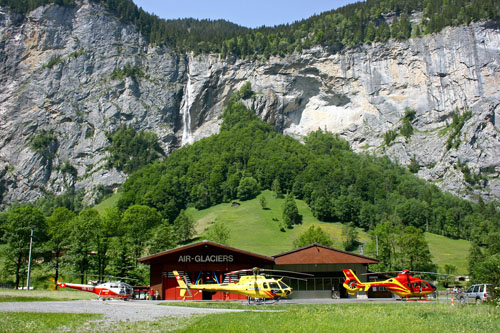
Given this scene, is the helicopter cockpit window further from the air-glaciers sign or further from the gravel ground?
the air-glaciers sign

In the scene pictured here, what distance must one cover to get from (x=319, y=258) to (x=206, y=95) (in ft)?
473

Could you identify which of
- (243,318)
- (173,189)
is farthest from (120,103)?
(243,318)

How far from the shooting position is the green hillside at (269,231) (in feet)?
294

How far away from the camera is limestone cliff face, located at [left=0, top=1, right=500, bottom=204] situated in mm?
155125

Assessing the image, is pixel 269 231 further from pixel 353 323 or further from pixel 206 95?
pixel 206 95

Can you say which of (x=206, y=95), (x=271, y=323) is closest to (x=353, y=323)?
(x=271, y=323)

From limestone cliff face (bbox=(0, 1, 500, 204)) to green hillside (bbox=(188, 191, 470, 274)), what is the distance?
50.0m

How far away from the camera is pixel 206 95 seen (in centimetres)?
18225

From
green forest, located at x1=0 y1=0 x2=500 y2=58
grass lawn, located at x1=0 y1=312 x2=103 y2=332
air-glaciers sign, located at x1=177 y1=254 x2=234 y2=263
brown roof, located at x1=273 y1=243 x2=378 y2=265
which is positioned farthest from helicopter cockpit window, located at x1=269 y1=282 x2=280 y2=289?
green forest, located at x1=0 y1=0 x2=500 y2=58

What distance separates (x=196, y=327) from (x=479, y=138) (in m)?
153

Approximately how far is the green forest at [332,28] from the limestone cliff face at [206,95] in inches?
178

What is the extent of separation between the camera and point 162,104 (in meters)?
178

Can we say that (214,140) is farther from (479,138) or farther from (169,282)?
(169,282)

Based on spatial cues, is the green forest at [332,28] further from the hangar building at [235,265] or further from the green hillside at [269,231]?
the hangar building at [235,265]
